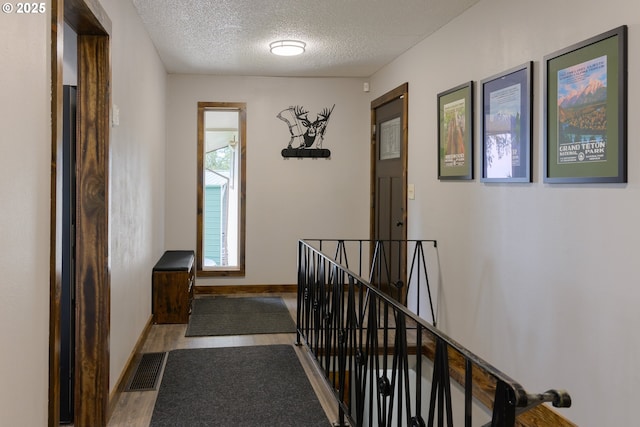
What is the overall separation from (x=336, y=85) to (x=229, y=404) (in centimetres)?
434

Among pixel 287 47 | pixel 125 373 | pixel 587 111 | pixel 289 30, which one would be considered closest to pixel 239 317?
pixel 125 373

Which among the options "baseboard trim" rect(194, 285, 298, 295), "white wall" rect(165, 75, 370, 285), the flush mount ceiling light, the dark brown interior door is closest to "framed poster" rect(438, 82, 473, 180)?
the dark brown interior door

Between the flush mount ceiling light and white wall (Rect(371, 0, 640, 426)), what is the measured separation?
3.78ft

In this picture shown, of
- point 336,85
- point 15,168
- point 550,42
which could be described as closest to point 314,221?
point 336,85

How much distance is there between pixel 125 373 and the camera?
3.46 m

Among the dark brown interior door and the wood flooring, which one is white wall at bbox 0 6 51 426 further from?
the dark brown interior door

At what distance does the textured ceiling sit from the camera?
3.95m

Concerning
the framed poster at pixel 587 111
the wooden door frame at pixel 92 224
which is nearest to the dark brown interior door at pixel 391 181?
the framed poster at pixel 587 111

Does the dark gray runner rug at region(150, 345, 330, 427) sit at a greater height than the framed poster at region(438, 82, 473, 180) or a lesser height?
lesser

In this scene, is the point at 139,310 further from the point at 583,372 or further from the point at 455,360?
the point at 583,372

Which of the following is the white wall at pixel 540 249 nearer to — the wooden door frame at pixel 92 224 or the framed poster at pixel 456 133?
the framed poster at pixel 456 133

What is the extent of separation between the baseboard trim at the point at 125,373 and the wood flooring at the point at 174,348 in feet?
0.10

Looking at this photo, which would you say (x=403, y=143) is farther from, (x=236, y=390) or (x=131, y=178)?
(x=236, y=390)

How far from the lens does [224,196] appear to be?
22.2ft
